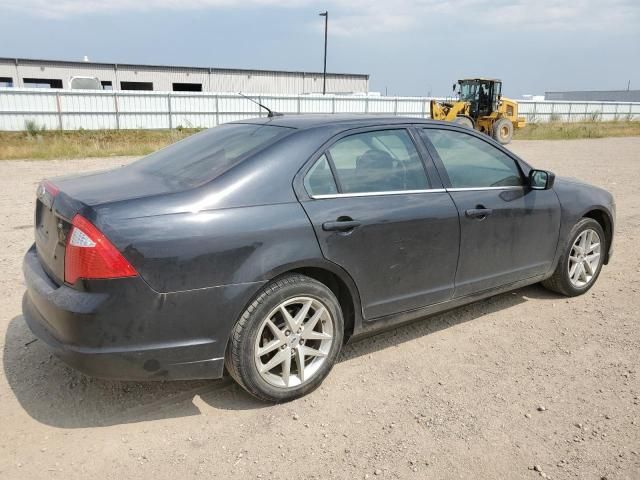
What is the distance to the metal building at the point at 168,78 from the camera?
40.6 metres

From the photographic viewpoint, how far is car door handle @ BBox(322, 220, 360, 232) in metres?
3.02

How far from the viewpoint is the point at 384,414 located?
2.98 metres

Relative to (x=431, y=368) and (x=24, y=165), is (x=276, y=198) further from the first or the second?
(x=24, y=165)

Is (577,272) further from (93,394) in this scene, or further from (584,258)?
(93,394)

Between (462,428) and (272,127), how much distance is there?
211 centimetres

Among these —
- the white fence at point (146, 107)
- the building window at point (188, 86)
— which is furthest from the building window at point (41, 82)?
the white fence at point (146, 107)

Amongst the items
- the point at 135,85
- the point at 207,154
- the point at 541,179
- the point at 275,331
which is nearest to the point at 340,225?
the point at 275,331

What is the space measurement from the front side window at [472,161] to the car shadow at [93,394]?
1419 mm

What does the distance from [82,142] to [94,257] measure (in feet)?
74.0

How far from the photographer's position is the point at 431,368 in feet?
11.5

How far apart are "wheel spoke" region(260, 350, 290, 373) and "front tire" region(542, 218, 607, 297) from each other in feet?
8.94

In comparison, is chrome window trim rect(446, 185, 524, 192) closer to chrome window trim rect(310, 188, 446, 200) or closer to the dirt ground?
chrome window trim rect(310, 188, 446, 200)

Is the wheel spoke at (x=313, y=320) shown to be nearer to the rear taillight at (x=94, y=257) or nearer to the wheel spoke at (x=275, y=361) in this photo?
the wheel spoke at (x=275, y=361)

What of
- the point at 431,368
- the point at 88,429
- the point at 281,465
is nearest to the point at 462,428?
the point at 431,368
